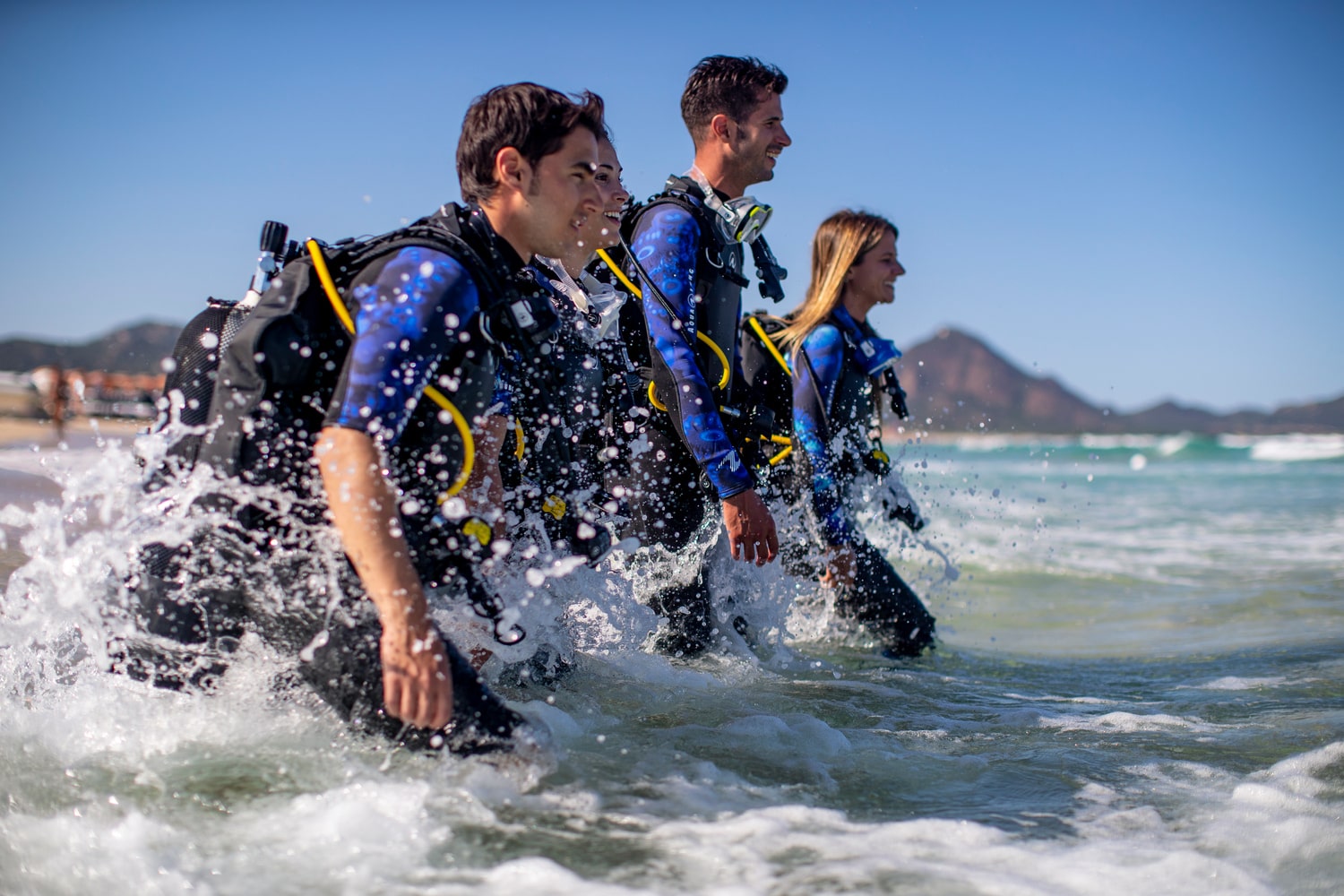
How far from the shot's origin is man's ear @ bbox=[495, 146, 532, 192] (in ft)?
8.84

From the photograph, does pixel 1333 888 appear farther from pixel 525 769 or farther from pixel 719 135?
pixel 719 135

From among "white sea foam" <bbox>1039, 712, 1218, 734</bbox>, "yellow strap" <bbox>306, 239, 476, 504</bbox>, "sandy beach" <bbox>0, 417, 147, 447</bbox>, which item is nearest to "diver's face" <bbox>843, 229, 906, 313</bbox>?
"white sea foam" <bbox>1039, 712, 1218, 734</bbox>

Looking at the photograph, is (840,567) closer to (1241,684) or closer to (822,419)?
(822,419)

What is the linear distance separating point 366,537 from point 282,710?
84 centimetres

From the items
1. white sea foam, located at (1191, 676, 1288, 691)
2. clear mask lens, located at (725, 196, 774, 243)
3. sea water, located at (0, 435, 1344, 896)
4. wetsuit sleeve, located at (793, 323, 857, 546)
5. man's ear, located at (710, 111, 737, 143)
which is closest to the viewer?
sea water, located at (0, 435, 1344, 896)

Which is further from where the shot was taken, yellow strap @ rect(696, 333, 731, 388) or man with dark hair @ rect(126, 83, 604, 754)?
yellow strap @ rect(696, 333, 731, 388)

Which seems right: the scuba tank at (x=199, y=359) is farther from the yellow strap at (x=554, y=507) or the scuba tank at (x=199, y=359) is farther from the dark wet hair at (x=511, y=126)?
the yellow strap at (x=554, y=507)

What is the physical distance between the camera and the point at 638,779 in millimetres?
2869

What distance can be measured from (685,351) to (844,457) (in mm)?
1639

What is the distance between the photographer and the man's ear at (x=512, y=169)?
8.84 ft

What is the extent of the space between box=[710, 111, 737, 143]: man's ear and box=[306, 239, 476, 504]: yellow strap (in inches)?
96.4

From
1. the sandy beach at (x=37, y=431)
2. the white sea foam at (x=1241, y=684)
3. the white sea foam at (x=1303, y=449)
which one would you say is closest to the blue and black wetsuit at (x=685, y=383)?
the white sea foam at (x=1241, y=684)

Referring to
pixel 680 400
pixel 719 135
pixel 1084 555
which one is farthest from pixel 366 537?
pixel 1084 555

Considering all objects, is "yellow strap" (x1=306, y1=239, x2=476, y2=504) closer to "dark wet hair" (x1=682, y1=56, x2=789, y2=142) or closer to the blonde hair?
"dark wet hair" (x1=682, y1=56, x2=789, y2=142)
